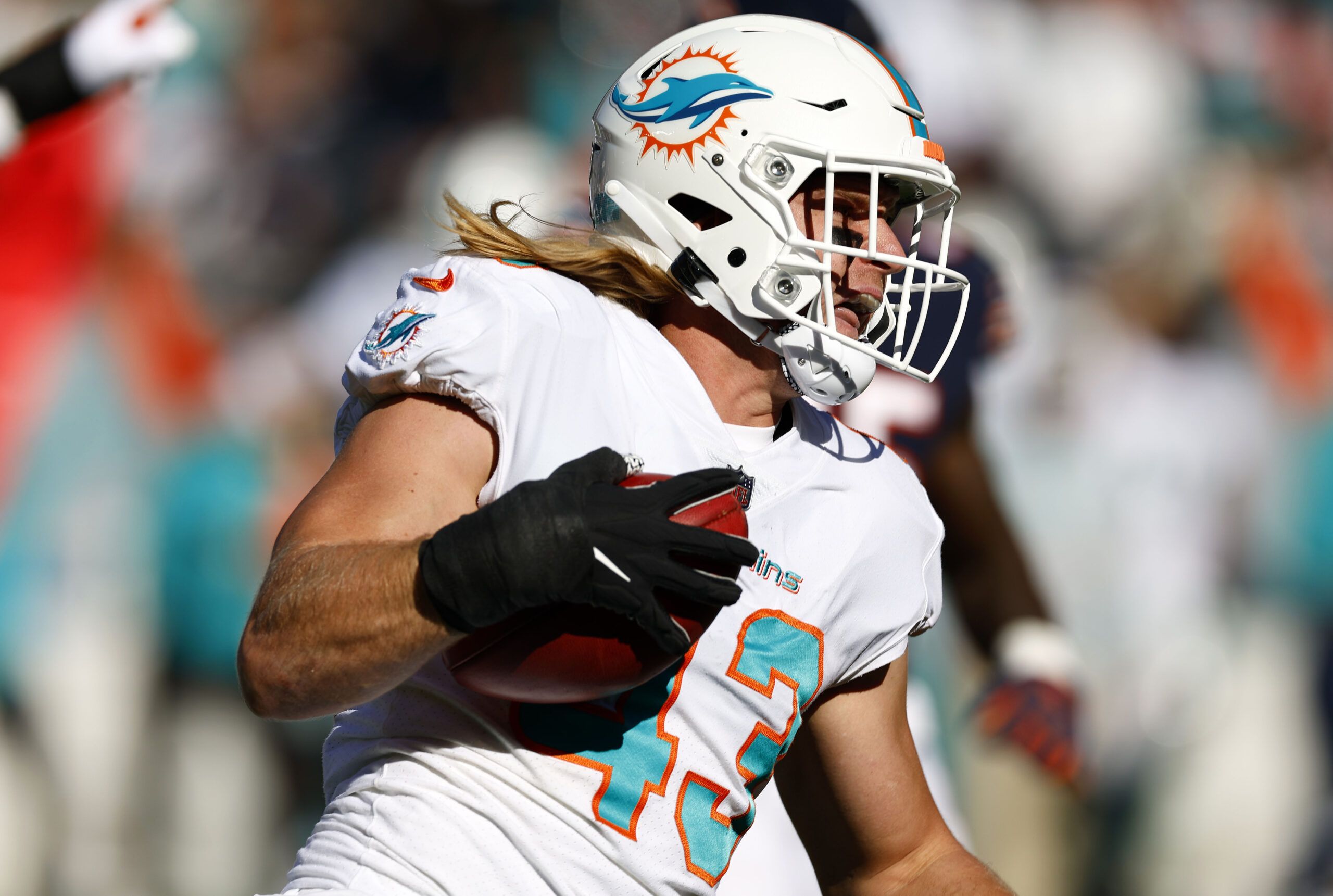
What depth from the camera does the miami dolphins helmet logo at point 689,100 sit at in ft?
6.88

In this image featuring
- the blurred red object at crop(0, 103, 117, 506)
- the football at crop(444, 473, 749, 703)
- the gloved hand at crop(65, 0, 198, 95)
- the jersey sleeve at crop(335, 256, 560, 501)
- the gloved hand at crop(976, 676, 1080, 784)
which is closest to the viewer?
the football at crop(444, 473, 749, 703)

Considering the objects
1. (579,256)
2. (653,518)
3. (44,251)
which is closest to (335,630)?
(653,518)

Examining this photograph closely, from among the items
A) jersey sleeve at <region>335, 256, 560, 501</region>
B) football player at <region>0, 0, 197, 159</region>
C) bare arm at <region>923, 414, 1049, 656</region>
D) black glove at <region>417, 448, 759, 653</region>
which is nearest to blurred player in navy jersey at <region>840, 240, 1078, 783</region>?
bare arm at <region>923, 414, 1049, 656</region>

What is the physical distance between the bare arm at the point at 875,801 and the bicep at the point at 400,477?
0.75 m

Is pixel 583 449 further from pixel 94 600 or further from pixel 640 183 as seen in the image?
pixel 94 600

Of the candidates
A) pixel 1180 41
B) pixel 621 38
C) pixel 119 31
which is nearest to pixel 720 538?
pixel 119 31

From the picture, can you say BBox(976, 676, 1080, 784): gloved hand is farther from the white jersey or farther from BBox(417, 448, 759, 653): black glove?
BBox(417, 448, 759, 653): black glove

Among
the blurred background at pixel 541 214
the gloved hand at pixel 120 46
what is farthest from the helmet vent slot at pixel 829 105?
the blurred background at pixel 541 214

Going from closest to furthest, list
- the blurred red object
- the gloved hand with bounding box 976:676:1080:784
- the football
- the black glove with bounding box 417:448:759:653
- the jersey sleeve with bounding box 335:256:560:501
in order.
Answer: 1. the black glove with bounding box 417:448:759:653
2. the football
3. the jersey sleeve with bounding box 335:256:560:501
4. the gloved hand with bounding box 976:676:1080:784
5. the blurred red object

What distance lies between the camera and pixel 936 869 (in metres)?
2.23

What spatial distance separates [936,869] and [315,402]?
3274 mm

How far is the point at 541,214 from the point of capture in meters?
4.29

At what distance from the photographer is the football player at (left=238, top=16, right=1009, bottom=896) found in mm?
1594

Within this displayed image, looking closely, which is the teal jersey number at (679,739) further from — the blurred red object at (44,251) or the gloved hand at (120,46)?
the blurred red object at (44,251)
